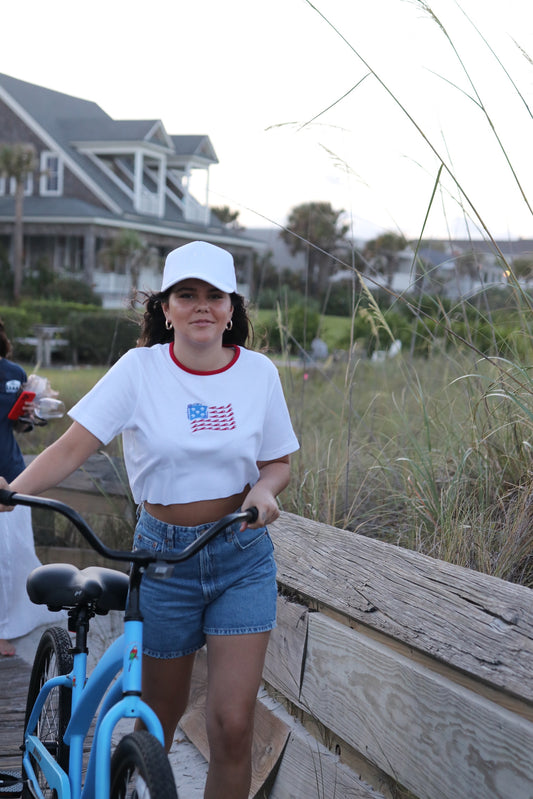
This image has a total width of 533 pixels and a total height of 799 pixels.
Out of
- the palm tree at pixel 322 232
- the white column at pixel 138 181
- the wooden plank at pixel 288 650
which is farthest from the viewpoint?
the white column at pixel 138 181

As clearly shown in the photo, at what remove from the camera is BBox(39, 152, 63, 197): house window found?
113ft

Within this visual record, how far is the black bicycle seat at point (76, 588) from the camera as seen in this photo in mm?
2480

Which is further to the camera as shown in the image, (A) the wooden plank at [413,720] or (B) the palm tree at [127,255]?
(B) the palm tree at [127,255]

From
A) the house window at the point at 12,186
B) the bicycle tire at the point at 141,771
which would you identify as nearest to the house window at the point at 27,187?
the house window at the point at 12,186

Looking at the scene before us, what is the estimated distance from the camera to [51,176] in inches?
1374

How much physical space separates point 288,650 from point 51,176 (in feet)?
112

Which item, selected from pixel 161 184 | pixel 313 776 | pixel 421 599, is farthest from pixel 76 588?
pixel 161 184

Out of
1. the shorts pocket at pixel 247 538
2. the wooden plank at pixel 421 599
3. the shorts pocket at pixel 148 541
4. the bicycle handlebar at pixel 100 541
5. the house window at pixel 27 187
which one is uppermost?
the house window at pixel 27 187

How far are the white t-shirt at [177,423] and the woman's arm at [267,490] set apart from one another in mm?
60

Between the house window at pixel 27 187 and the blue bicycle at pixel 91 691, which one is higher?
the house window at pixel 27 187

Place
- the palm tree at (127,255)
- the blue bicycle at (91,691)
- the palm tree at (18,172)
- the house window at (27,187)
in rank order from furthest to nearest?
1. the house window at (27,187)
2. the palm tree at (127,255)
3. the palm tree at (18,172)
4. the blue bicycle at (91,691)

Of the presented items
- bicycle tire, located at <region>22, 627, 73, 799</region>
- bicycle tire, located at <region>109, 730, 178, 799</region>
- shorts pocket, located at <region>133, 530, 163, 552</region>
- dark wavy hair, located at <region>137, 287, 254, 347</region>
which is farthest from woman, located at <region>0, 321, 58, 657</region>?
bicycle tire, located at <region>109, 730, 178, 799</region>

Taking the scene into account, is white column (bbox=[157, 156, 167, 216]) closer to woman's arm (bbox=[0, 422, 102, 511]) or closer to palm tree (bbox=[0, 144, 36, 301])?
palm tree (bbox=[0, 144, 36, 301])

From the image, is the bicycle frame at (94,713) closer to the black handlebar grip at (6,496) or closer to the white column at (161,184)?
the black handlebar grip at (6,496)
